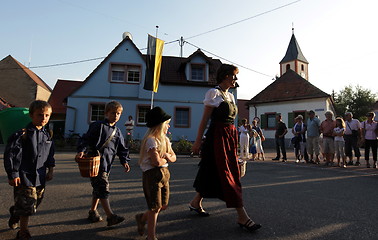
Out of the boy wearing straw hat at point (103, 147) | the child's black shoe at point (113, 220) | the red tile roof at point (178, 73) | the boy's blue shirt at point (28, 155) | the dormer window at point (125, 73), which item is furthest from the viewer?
the red tile roof at point (178, 73)

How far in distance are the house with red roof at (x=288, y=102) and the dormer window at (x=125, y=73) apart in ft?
42.4

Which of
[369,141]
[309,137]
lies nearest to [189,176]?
[309,137]

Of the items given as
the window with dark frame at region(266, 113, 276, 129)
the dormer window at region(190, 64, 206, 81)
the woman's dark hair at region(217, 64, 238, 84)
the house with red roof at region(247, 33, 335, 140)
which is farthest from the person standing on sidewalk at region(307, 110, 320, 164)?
the window with dark frame at region(266, 113, 276, 129)

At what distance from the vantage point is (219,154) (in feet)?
10.6

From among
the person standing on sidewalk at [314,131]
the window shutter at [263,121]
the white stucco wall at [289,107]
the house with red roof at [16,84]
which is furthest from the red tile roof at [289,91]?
the house with red roof at [16,84]

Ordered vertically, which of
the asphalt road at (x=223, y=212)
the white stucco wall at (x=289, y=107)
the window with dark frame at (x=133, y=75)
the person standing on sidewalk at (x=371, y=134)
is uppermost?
the window with dark frame at (x=133, y=75)

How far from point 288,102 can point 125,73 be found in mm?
15280

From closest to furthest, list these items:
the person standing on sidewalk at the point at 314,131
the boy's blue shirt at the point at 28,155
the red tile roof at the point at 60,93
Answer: the boy's blue shirt at the point at 28,155
the person standing on sidewalk at the point at 314,131
the red tile roof at the point at 60,93

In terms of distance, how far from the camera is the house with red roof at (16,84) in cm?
3147

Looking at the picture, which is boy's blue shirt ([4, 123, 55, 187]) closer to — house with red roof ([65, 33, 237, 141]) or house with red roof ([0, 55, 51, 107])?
house with red roof ([65, 33, 237, 141])

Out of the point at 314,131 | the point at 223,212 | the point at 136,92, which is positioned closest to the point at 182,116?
the point at 136,92

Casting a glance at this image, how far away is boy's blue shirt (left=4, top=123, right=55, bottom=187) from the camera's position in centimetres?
269

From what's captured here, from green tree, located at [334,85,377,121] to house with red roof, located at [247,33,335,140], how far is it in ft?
62.1

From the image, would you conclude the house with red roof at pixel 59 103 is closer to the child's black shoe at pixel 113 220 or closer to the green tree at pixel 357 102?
the child's black shoe at pixel 113 220
